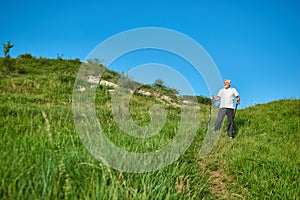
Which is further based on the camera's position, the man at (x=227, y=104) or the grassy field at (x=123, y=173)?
the man at (x=227, y=104)

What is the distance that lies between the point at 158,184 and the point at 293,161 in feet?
13.5

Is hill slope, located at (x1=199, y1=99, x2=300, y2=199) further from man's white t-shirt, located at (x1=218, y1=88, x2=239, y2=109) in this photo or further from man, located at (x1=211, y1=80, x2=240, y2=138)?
man's white t-shirt, located at (x1=218, y1=88, x2=239, y2=109)

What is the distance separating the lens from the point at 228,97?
10.8 m

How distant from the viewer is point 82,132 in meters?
5.45

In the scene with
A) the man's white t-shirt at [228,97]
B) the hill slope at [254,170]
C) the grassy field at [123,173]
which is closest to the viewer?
the grassy field at [123,173]

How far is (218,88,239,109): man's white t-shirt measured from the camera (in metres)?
10.8

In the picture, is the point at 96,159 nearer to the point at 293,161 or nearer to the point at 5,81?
the point at 293,161

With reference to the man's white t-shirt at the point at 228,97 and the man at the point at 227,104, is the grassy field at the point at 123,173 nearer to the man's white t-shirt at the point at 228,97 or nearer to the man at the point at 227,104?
the man at the point at 227,104

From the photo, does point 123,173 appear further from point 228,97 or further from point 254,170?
point 228,97

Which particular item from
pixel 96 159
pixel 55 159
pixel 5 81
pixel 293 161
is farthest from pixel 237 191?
pixel 5 81

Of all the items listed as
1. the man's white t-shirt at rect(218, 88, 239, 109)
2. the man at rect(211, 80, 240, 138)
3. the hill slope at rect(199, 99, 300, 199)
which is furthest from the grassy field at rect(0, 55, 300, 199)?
the man's white t-shirt at rect(218, 88, 239, 109)

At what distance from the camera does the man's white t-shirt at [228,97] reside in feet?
35.3

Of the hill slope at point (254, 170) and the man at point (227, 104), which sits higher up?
the man at point (227, 104)

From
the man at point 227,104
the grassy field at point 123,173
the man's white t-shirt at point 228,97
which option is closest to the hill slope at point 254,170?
the grassy field at point 123,173
